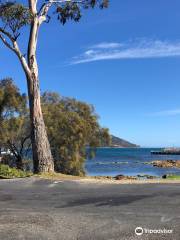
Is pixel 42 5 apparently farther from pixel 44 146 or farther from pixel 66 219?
pixel 66 219

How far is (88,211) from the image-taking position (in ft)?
37.6

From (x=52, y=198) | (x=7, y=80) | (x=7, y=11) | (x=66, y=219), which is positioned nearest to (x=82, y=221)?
(x=66, y=219)

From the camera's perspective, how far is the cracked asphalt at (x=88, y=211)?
9.50 m

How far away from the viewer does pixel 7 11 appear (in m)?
24.7

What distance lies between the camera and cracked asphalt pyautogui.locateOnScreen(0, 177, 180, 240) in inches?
374

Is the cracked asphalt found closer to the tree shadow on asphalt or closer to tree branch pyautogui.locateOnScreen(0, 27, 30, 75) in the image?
the tree shadow on asphalt

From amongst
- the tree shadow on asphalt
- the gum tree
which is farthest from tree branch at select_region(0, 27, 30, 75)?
the tree shadow on asphalt

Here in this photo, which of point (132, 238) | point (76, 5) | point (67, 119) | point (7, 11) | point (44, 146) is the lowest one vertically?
point (132, 238)

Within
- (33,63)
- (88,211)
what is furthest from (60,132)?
(88,211)

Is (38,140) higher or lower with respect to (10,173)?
higher

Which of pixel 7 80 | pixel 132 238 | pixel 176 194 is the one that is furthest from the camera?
pixel 7 80

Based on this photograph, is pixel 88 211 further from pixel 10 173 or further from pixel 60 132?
pixel 60 132

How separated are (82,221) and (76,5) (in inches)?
818

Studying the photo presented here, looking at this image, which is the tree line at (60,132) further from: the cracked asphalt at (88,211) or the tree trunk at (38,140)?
the cracked asphalt at (88,211)
